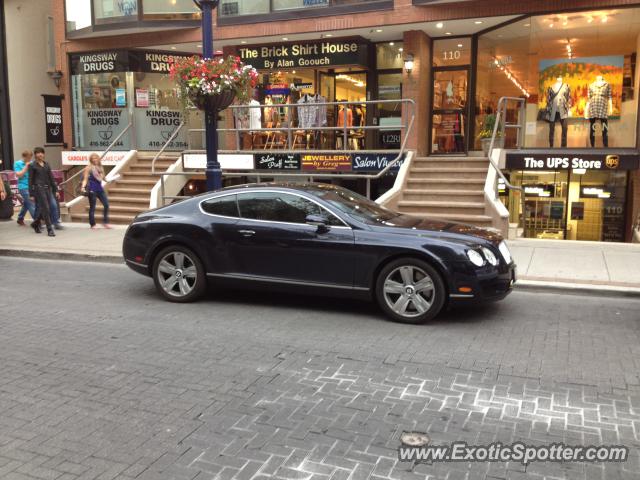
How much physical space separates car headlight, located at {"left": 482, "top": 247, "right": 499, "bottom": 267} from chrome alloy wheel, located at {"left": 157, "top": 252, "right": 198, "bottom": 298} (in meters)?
3.45

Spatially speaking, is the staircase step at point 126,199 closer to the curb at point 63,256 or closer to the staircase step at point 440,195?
the curb at point 63,256

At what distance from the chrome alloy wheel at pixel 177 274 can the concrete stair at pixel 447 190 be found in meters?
6.01

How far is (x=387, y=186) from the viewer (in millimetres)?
16766

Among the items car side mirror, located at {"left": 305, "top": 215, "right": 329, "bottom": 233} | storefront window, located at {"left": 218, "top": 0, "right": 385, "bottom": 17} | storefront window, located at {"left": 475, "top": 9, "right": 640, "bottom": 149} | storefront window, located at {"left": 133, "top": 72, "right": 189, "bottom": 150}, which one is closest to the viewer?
car side mirror, located at {"left": 305, "top": 215, "right": 329, "bottom": 233}

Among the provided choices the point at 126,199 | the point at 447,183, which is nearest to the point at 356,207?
the point at 447,183

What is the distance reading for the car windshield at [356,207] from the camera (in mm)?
6992

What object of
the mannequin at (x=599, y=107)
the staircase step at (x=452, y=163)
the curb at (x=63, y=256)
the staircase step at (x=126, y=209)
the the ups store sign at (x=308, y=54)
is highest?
the the ups store sign at (x=308, y=54)

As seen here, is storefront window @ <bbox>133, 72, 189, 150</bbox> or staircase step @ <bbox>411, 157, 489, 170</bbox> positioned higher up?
storefront window @ <bbox>133, 72, 189, 150</bbox>

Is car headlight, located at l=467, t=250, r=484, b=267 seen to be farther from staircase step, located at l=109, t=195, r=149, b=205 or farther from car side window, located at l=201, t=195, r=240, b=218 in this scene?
staircase step, located at l=109, t=195, r=149, b=205

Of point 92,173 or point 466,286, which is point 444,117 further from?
point 466,286

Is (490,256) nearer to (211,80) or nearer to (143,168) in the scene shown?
(211,80)

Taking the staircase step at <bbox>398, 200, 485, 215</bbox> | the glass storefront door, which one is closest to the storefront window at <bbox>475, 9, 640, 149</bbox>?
the glass storefront door

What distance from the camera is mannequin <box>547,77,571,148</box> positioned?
47.7 feet

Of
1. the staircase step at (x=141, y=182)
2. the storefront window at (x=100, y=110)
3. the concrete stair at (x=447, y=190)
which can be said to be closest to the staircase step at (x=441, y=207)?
the concrete stair at (x=447, y=190)
